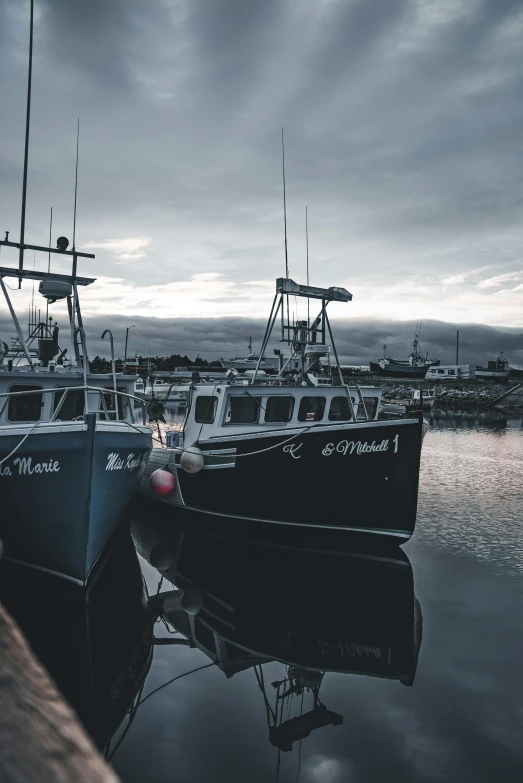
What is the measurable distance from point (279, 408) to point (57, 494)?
270 inches

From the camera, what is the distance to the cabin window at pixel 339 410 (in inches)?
578

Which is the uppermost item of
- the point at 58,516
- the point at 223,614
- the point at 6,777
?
the point at 6,777

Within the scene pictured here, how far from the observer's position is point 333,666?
286 inches

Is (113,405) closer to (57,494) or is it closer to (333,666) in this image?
(57,494)

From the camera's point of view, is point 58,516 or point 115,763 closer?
point 115,763

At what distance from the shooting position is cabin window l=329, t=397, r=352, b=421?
1469cm

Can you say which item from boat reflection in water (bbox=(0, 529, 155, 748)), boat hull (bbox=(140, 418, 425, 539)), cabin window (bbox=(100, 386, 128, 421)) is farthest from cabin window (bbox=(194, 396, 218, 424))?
boat reflection in water (bbox=(0, 529, 155, 748))

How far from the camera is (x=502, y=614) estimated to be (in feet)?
28.6

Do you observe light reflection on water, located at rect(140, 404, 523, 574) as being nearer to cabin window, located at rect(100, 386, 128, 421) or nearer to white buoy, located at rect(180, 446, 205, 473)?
white buoy, located at rect(180, 446, 205, 473)

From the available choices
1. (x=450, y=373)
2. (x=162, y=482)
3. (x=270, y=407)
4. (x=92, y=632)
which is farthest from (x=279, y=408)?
(x=450, y=373)

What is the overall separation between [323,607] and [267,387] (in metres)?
6.49

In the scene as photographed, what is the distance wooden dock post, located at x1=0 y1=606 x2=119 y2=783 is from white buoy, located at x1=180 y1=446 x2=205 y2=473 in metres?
11.3

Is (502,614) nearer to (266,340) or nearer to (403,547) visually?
(403,547)

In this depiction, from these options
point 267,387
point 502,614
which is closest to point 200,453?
point 267,387
